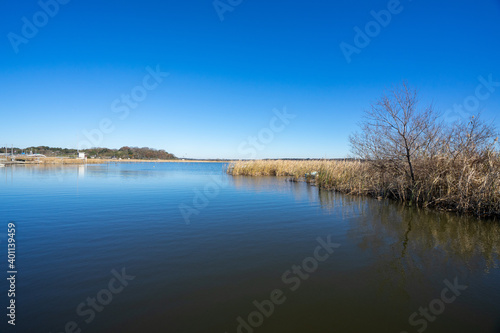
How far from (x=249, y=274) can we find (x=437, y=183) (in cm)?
1026

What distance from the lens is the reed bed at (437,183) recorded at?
873cm

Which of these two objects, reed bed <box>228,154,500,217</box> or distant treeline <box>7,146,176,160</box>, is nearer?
reed bed <box>228,154,500,217</box>

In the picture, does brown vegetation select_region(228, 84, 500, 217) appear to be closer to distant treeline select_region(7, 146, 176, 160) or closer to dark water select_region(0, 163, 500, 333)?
dark water select_region(0, 163, 500, 333)

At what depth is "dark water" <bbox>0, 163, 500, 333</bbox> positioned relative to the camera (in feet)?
10.2

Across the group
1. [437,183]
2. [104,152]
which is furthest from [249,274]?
[104,152]

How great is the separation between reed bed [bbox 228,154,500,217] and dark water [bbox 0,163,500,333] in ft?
4.78

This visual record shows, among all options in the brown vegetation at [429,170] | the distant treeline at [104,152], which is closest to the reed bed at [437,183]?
the brown vegetation at [429,170]

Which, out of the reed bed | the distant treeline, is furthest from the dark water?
the distant treeline

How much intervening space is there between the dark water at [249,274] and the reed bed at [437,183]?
1.46 metres

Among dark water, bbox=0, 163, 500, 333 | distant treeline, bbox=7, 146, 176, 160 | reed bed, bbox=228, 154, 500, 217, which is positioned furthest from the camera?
distant treeline, bbox=7, 146, 176, 160

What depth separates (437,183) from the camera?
1055 centimetres

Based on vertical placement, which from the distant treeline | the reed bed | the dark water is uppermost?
the distant treeline

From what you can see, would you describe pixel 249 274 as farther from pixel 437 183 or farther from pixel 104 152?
pixel 104 152

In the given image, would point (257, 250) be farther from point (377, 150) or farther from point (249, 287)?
point (377, 150)
